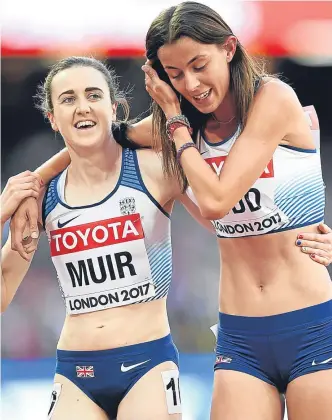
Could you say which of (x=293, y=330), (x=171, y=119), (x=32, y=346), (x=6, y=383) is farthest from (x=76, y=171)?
(x=32, y=346)

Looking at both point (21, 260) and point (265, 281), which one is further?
point (21, 260)

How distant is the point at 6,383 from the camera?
6266 mm

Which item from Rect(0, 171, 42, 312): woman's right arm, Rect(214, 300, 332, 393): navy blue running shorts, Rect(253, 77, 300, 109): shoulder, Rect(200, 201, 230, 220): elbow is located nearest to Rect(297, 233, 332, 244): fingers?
Rect(214, 300, 332, 393): navy blue running shorts

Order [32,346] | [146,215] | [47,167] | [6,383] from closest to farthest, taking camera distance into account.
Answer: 1. [146,215]
2. [47,167]
3. [6,383]
4. [32,346]

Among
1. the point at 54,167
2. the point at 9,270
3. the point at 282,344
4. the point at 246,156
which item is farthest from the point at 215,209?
the point at 9,270

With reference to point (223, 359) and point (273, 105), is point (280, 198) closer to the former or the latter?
point (273, 105)

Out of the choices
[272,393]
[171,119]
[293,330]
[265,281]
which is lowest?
[272,393]

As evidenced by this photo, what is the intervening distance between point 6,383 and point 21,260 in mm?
2879

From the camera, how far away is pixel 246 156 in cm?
289

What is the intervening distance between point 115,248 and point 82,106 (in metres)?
0.63

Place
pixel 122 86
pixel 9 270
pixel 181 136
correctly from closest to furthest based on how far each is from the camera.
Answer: pixel 181 136 → pixel 9 270 → pixel 122 86

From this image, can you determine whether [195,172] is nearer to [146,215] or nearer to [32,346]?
[146,215]

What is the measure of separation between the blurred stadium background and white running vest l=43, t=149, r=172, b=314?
301 cm

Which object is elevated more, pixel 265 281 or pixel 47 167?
pixel 47 167
